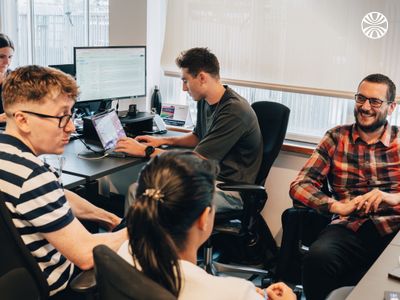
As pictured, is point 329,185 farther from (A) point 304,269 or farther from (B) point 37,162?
(B) point 37,162

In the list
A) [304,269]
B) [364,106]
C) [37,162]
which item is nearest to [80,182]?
[37,162]

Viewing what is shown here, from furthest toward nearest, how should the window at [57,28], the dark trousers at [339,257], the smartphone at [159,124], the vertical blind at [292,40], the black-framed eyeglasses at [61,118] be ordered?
1. the window at [57,28]
2. the smartphone at [159,124]
3. the vertical blind at [292,40]
4. the dark trousers at [339,257]
5. the black-framed eyeglasses at [61,118]

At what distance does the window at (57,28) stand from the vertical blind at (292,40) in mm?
817

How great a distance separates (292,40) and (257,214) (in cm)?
122

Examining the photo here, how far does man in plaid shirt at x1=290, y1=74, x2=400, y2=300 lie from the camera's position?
8.23 ft

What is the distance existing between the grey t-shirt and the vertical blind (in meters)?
0.64

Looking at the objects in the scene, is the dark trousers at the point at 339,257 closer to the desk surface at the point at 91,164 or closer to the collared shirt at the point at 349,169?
the collared shirt at the point at 349,169

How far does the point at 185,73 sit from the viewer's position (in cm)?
309

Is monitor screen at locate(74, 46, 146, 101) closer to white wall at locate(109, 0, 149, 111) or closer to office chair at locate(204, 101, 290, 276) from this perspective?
white wall at locate(109, 0, 149, 111)

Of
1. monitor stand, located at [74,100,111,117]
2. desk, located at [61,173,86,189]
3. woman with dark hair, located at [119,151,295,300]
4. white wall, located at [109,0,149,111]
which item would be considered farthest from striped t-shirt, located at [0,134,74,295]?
white wall, located at [109,0,149,111]

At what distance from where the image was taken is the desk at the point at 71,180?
252 centimetres

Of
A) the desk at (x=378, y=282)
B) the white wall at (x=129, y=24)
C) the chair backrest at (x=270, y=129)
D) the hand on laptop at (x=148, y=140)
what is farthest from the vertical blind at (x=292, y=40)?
the desk at (x=378, y=282)

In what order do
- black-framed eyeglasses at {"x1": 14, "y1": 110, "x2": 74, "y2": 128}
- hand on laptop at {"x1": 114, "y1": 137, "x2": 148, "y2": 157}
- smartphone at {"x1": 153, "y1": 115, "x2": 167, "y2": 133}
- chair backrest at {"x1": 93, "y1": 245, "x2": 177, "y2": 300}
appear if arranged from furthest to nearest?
1. smartphone at {"x1": 153, "y1": 115, "x2": 167, "y2": 133}
2. hand on laptop at {"x1": 114, "y1": 137, "x2": 148, "y2": 157}
3. black-framed eyeglasses at {"x1": 14, "y1": 110, "x2": 74, "y2": 128}
4. chair backrest at {"x1": 93, "y1": 245, "x2": 177, "y2": 300}

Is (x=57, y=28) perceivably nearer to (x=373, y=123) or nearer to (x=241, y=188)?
(x=241, y=188)
